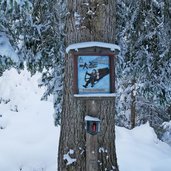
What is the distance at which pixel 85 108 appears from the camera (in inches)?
150

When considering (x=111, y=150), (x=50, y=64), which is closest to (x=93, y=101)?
(x=111, y=150)

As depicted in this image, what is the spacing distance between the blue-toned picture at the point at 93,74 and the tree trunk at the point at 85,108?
0.55 feet

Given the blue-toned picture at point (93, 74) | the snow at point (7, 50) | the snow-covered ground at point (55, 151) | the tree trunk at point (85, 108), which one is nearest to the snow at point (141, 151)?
the snow-covered ground at point (55, 151)

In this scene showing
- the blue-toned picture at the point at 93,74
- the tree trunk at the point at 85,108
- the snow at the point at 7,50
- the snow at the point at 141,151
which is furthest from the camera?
the snow at the point at 141,151

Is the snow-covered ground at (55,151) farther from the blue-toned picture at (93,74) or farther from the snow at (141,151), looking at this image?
the blue-toned picture at (93,74)

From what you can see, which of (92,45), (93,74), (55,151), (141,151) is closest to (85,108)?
(93,74)

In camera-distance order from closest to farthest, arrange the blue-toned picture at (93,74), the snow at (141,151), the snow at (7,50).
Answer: the blue-toned picture at (93,74), the snow at (7,50), the snow at (141,151)

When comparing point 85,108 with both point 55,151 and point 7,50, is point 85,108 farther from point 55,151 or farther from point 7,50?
point 55,151

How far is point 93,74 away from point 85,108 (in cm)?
39

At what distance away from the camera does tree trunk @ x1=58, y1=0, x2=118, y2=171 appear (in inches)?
151

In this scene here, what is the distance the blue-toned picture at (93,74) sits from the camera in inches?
144

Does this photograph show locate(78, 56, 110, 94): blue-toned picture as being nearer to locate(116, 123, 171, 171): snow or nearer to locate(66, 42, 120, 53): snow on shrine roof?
locate(66, 42, 120, 53): snow on shrine roof

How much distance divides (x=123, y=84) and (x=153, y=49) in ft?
32.4

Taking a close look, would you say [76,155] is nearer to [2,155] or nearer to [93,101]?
[93,101]
